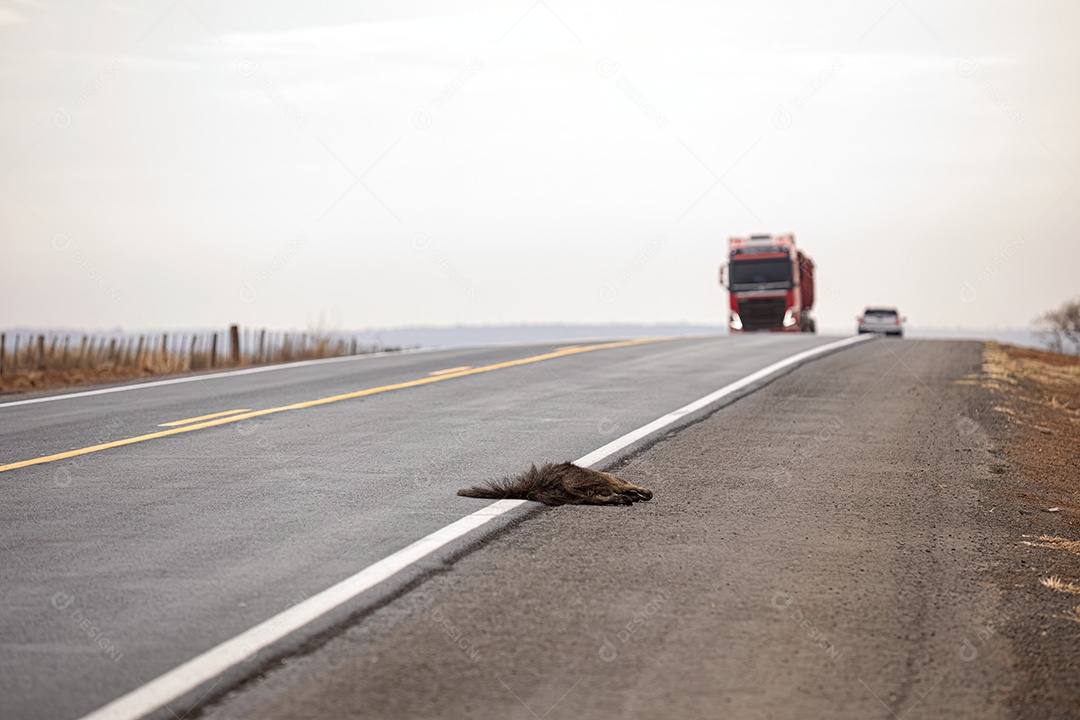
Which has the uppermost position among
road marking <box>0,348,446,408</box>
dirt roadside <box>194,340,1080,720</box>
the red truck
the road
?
the red truck

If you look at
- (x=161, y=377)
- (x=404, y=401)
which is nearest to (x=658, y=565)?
(x=404, y=401)

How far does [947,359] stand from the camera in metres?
20.5

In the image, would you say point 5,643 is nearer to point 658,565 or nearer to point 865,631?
point 658,565

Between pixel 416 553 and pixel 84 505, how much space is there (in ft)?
9.09

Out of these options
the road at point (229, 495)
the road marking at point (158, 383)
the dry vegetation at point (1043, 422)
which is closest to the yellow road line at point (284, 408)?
the road at point (229, 495)

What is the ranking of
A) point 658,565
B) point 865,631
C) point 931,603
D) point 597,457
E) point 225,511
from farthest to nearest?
point 597,457, point 225,511, point 658,565, point 931,603, point 865,631

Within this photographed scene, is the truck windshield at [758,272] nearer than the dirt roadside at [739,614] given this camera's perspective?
No

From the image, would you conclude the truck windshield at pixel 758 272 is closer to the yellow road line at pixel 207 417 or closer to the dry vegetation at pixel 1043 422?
the dry vegetation at pixel 1043 422

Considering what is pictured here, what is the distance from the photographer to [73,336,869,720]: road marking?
3904mm

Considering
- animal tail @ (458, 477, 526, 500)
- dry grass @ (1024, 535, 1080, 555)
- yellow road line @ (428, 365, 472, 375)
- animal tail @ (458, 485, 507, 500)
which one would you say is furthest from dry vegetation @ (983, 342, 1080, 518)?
yellow road line @ (428, 365, 472, 375)

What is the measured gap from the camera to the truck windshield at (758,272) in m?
40.3

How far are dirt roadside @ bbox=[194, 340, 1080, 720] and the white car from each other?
4356 centimetres

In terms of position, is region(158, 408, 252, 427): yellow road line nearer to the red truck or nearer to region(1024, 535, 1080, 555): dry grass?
region(1024, 535, 1080, 555): dry grass

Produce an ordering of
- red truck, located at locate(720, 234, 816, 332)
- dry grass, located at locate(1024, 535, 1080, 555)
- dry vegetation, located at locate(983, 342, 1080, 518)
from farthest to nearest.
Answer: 1. red truck, located at locate(720, 234, 816, 332)
2. dry vegetation, located at locate(983, 342, 1080, 518)
3. dry grass, located at locate(1024, 535, 1080, 555)
